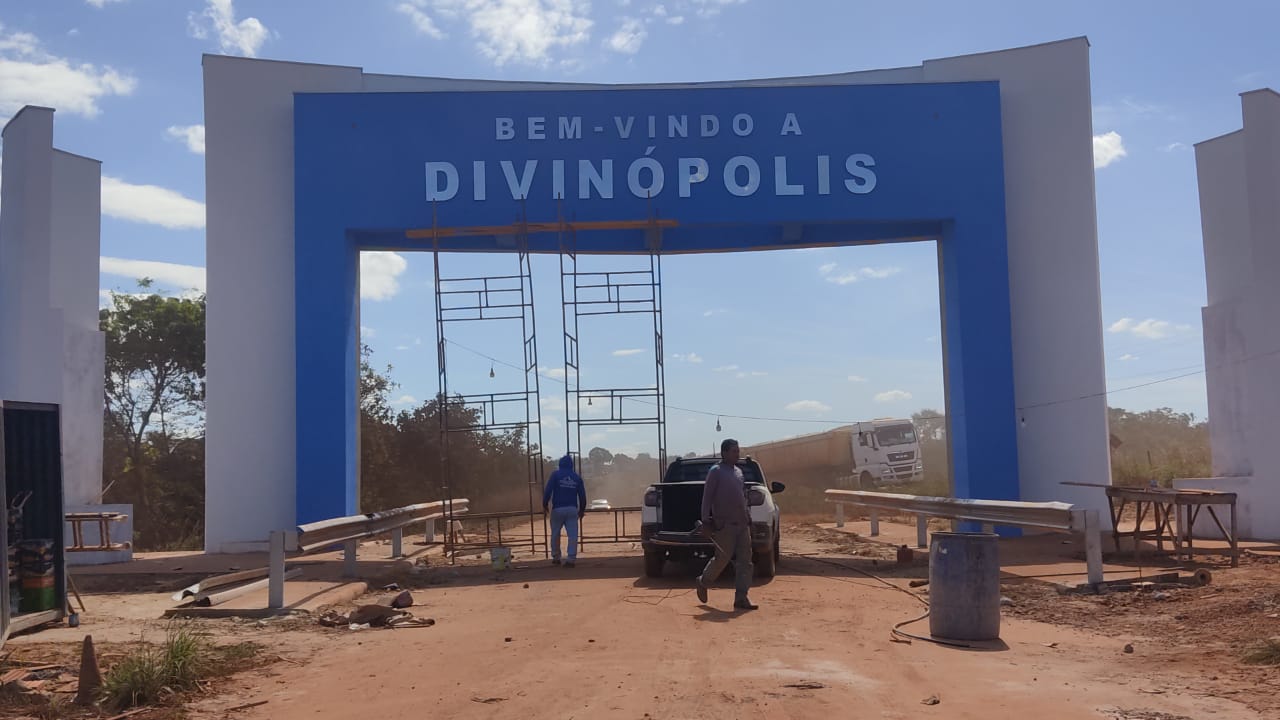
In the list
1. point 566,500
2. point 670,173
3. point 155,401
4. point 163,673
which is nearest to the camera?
point 163,673

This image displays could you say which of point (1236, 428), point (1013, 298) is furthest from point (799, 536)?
point (1236, 428)

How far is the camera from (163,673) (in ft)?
24.0

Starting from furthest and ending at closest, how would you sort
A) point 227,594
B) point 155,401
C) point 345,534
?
point 155,401 → point 345,534 → point 227,594

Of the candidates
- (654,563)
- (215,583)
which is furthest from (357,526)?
(654,563)

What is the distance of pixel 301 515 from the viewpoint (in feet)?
63.4

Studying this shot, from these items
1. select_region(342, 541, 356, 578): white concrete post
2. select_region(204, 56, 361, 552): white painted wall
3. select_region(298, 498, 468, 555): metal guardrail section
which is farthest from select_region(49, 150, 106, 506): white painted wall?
select_region(342, 541, 356, 578): white concrete post

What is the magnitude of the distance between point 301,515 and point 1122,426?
84.7 metres

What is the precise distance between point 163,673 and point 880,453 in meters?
39.8

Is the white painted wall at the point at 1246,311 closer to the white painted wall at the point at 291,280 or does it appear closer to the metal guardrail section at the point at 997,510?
the white painted wall at the point at 291,280

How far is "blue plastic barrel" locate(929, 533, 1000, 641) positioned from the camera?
29.6ft

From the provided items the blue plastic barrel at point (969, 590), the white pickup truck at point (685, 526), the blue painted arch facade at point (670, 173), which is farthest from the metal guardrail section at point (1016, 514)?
the blue plastic barrel at point (969, 590)

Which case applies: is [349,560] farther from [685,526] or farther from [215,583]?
[685,526]

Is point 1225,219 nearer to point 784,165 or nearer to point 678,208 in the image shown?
point 784,165

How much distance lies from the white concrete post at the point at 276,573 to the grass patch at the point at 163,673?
117 inches
